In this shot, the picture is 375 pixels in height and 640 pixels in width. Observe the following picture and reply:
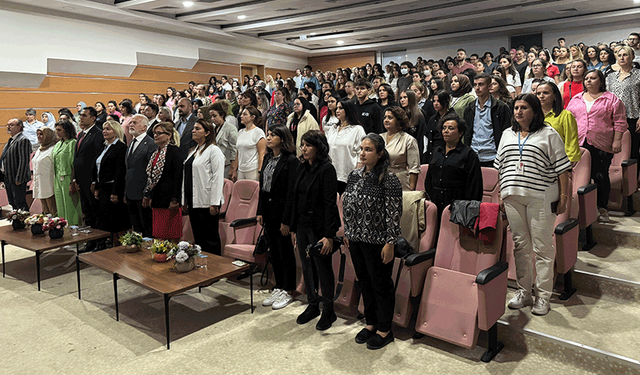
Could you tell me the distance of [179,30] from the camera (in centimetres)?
1226

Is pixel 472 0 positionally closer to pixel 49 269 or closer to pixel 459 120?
pixel 459 120

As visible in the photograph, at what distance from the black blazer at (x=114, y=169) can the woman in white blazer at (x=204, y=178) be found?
39.2 inches

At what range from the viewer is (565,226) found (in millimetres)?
3000

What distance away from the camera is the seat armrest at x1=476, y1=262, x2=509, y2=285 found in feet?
7.98

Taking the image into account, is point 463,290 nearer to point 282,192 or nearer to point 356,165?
point 282,192

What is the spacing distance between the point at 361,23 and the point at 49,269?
34.1 feet

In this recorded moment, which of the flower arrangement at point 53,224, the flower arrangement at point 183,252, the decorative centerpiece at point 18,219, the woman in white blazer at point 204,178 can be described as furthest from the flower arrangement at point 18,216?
the flower arrangement at point 183,252

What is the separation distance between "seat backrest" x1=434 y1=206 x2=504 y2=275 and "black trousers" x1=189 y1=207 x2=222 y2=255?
204 cm

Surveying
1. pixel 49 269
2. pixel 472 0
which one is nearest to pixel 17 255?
pixel 49 269

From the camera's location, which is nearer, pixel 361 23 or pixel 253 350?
pixel 253 350

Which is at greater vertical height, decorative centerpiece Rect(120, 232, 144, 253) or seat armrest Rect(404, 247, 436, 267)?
seat armrest Rect(404, 247, 436, 267)

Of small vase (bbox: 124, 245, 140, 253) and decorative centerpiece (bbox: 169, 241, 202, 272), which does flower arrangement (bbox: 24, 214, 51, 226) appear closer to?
small vase (bbox: 124, 245, 140, 253)

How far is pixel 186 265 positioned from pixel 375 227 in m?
1.41

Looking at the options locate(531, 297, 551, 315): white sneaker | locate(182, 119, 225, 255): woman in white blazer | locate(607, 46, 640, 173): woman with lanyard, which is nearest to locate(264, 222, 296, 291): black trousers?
locate(182, 119, 225, 255): woman in white blazer
